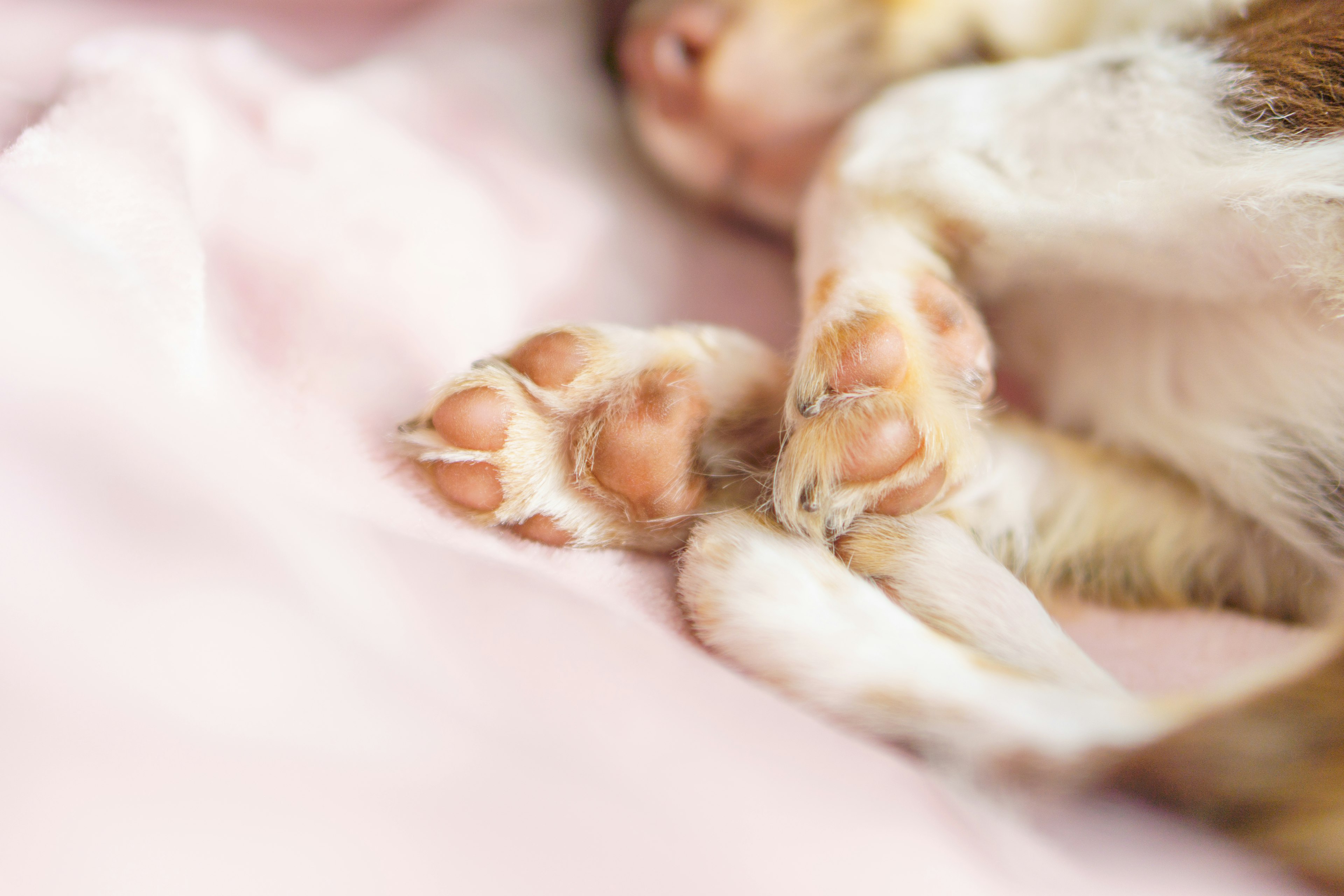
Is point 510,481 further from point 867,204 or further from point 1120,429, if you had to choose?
point 1120,429

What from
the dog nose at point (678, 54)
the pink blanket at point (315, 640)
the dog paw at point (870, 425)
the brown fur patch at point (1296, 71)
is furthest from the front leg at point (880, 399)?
the dog nose at point (678, 54)

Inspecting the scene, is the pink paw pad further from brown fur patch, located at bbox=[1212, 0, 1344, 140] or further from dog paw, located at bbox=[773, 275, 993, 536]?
brown fur patch, located at bbox=[1212, 0, 1344, 140]

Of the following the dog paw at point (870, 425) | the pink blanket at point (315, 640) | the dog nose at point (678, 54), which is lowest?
the pink blanket at point (315, 640)

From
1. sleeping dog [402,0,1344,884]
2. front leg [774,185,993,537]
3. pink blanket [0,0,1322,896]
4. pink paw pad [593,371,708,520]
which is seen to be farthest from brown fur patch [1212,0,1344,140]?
pink paw pad [593,371,708,520]

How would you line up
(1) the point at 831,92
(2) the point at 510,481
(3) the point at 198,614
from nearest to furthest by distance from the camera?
(3) the point at 198,614
(2) the point at 510,481
(1) the point at 831,92

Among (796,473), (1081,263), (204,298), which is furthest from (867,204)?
(204,298)

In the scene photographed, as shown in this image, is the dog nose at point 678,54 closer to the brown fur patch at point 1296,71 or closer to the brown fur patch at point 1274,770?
the brown fur patch at point 1296,71

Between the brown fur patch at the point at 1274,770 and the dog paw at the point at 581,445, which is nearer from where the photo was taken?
the brown fur patch at the point at 1274,770
